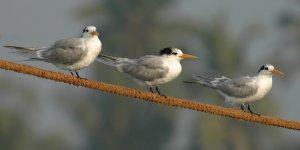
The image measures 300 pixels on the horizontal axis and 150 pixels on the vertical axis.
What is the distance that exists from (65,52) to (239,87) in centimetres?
247

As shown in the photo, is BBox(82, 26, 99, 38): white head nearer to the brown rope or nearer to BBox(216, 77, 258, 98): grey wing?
the brown rope

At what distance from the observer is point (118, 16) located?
60688 mm

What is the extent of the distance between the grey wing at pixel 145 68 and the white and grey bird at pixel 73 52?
695 millimetres

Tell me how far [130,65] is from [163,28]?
46.1 meters

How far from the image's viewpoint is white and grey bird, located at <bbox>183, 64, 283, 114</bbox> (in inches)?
525

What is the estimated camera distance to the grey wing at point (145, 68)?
1256 cm

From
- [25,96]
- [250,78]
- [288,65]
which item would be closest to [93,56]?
[250,78]

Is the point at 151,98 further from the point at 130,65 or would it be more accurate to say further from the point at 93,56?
the point at 130,65

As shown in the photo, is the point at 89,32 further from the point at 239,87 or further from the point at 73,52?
the point at 239,87

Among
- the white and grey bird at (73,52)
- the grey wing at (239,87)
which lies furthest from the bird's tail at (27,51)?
the grey wing at (239,87)

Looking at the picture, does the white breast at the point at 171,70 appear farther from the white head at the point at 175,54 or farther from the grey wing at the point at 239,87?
the grey wing at the point at 239,87

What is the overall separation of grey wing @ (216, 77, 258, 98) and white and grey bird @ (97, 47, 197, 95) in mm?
1101

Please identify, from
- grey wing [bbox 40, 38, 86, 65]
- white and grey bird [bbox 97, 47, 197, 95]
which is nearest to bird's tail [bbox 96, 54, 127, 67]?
white and grey bird [bbox 97, 47, 197, 95]

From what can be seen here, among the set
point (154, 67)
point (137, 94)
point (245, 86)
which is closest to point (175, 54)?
point (154, 67)
